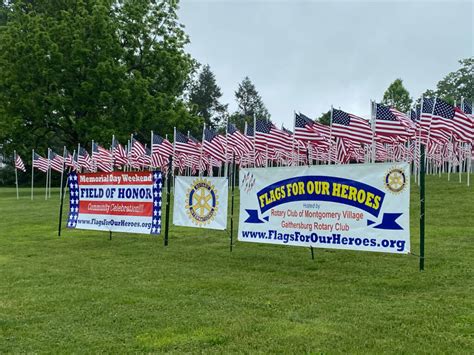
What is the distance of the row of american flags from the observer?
53.9 feet

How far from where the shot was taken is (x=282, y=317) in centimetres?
566

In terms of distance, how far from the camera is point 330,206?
8375 millimetres

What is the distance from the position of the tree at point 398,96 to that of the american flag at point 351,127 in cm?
3918

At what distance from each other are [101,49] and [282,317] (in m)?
37.1

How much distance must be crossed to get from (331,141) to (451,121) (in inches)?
216

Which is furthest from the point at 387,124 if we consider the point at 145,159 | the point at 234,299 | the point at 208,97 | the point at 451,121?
the point at 208,97

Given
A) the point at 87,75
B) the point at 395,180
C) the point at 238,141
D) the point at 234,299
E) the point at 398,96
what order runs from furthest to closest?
the point at 398,96, the point at 87,75, the point at 238,141, the point at 395,180, the point at 234,299

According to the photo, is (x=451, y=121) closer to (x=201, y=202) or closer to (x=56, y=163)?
(x=201, y=202)

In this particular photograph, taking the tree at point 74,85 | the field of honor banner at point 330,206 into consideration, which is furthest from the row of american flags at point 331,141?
the tree at point 74,85

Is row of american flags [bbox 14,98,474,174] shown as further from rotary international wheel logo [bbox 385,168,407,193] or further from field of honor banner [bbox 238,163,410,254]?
rotary international wheel logo [bbox 385,168,407,193]

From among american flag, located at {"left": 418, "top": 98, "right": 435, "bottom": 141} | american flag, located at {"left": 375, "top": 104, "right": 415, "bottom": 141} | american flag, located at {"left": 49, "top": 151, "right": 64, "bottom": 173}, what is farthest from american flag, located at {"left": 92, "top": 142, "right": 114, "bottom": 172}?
american flag, located at {"left": 418, "top": 98, "right": 435, "bottom": 141}

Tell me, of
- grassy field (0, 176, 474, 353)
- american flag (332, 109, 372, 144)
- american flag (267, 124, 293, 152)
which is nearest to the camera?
grassy field (0, 176, 474, 353)

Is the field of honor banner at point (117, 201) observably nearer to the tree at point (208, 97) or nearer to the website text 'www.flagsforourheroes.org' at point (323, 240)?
the website text 'www.flagsforourheroes.org' at point (323, 240)

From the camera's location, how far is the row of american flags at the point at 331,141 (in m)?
16.4
